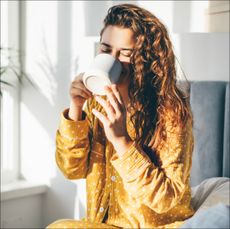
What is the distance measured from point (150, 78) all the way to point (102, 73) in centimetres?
26

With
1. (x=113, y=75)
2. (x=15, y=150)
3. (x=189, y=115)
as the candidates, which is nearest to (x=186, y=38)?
(x=189, y=115)

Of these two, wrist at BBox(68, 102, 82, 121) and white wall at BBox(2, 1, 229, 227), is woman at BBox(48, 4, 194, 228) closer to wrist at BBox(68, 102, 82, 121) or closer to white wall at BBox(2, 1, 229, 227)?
wrist at BBox(68, 102, 82, 121)

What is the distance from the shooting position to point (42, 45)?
2.51 meters

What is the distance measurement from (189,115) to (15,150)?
1345 mm

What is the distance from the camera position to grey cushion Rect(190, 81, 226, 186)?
1902 mm

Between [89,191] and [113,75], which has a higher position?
[113,75]

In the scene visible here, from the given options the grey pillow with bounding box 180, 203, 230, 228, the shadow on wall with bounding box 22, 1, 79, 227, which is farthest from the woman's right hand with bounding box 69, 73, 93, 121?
the shadow on wall with bounding box 22, 1, 79, 227

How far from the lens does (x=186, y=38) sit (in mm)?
2066

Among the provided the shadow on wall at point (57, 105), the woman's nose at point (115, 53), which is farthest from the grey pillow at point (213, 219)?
the shadow on wall at point (57, 105)

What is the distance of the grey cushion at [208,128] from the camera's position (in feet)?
6.24

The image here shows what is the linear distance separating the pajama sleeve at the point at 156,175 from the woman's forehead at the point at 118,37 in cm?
27

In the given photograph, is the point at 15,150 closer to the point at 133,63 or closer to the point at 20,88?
the point at 20,88

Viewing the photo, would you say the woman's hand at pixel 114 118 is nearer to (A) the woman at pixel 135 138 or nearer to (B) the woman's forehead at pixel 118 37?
(A) the woman at pixel 135 138

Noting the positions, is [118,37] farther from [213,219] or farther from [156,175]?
[213,219]
